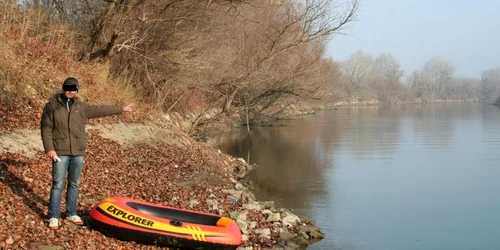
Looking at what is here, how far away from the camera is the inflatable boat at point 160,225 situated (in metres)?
7.05

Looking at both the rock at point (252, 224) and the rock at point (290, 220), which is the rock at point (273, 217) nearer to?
the rock at point (290, 220)

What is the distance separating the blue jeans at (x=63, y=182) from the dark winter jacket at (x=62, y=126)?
0.14m

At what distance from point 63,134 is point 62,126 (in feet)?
0.35

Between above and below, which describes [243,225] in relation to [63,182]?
below

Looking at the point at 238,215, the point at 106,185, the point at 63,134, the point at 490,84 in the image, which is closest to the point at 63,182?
the point at 63,134

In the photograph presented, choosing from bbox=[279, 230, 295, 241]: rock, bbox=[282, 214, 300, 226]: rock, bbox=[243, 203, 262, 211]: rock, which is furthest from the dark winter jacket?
bbox=[282, 214, 300, 226]: rock

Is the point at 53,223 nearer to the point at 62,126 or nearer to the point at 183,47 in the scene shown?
the point at 62,126

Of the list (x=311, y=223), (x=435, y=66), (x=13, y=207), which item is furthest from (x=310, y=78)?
(x=435, y=66)

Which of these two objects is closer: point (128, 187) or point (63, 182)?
point (63, 182)

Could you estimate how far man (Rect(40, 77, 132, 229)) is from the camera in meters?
6.54

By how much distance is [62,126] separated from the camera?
659 centimetres

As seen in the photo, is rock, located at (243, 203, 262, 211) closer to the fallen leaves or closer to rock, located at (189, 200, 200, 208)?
the fallen leaves

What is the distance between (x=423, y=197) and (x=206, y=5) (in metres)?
10.6

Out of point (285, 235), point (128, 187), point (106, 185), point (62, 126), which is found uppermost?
point (62, 126)
